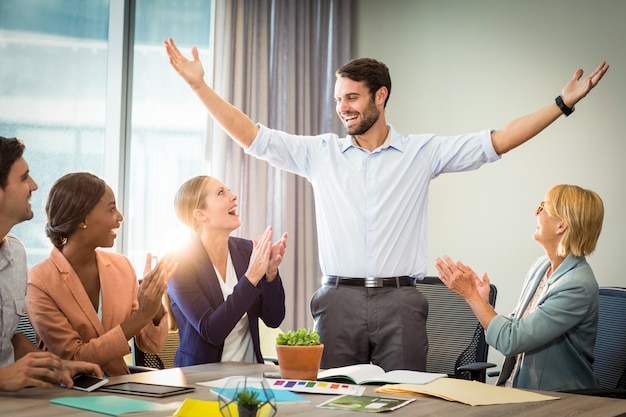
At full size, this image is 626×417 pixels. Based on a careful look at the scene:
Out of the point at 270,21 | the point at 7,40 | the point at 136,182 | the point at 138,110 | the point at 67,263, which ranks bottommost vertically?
the point at 67,263

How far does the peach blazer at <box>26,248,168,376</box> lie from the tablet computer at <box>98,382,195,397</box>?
333mm

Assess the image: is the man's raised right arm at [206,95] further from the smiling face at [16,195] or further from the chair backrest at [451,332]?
the chair backrest at [451,332]

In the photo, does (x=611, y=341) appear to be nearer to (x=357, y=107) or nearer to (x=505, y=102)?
(x=357, y=107)

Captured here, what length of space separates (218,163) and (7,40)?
1.24 metres

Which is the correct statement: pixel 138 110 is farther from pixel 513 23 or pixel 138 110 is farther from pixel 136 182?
pixel 513 23

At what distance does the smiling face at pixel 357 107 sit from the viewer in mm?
3096

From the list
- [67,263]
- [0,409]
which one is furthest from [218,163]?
[0,409]

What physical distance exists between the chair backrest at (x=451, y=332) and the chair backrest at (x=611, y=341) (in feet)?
1.72

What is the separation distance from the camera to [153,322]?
2.72 metres

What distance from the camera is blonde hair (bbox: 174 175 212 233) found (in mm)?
3006

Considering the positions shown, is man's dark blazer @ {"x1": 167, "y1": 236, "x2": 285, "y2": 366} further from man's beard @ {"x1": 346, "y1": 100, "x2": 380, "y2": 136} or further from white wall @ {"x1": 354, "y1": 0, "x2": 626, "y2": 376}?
white wall @ {"x1": 354, "y1": 0, "x2": 626, "y2": 376}

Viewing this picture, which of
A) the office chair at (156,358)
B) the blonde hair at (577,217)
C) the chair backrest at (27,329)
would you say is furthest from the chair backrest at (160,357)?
the blonde hair at (577,217)

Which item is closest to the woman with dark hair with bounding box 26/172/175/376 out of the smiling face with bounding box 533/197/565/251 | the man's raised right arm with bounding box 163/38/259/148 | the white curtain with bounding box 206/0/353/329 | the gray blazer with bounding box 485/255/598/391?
the man's raised right arm with bounding box 163/38/259/148

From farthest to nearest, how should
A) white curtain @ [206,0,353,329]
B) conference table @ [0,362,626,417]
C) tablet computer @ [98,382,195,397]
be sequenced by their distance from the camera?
white curtain @ [206,0,353,329] < tablet computer @ [98,382,195,397] < conference table @ [0,362,626,417]
